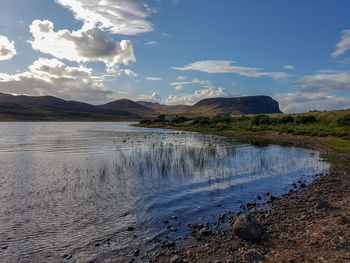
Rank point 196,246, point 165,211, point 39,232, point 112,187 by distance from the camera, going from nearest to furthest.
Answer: point 196,246 → point 39,232 → point 165,211 → point 112,187

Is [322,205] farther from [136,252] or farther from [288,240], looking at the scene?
[136,252]

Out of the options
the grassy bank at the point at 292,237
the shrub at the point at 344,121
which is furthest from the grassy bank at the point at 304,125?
the grassy bank at the point at 292,237

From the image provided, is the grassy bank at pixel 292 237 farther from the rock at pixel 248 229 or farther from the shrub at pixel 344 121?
the shrub at pixel 344 121

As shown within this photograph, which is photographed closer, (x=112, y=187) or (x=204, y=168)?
(x=112, y=187)

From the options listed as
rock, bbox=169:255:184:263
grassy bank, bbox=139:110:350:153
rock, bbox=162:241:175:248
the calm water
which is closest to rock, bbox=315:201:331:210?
the calm water

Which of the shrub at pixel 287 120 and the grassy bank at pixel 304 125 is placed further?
the shrub at pixel 287 120

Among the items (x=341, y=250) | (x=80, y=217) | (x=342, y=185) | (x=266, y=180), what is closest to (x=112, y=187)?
(x=80, y=217)

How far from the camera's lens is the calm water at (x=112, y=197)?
1207 cm

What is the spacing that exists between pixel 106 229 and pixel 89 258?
9.37ft

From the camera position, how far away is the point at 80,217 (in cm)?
1530

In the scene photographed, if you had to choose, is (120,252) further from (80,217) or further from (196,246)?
(80,217)

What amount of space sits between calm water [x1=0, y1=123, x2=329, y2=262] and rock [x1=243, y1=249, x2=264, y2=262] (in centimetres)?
379

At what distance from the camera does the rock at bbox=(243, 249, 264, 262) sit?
991 cm

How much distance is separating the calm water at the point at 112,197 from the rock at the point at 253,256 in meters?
3.79
